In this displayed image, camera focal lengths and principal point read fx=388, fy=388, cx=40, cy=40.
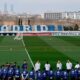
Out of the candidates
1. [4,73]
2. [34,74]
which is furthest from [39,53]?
[34,74]

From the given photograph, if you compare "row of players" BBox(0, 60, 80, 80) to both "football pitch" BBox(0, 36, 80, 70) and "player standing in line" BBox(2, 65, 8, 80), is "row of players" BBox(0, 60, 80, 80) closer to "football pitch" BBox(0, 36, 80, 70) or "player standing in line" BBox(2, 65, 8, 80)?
"player standing in line" BBox(2, 65, 8, 80)

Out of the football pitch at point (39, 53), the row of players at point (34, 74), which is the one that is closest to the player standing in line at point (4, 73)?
the row of players at point (34, 74)

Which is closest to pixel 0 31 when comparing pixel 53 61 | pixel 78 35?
pixel 78 35

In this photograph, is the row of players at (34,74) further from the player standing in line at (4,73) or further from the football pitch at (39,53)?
the football pitch at (39,53)

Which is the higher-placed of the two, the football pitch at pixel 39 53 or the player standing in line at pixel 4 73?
the player standing in line at pixel 4 73

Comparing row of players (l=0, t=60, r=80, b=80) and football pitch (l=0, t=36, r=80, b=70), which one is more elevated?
row of players (l=0, t=60, r=80, b=80)

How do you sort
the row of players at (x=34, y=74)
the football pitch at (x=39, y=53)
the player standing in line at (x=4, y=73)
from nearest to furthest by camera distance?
the row of players at (x=34, y=74) → the player standing in line at (x=4, y=73) → the football pitch at (x=39, y=53)

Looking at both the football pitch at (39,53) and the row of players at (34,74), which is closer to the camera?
the row of players at (34,74)

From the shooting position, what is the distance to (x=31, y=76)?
65.7 ft

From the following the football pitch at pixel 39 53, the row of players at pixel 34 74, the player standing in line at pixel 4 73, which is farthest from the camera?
the football pitch at pixel 39 53

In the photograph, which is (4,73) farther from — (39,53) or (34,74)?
(39,53)

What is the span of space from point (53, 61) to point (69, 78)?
8764 millimetres

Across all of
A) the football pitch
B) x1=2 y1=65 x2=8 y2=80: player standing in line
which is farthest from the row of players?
the football pitch

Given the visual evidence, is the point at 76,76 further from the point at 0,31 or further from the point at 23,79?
the point at 0,31
